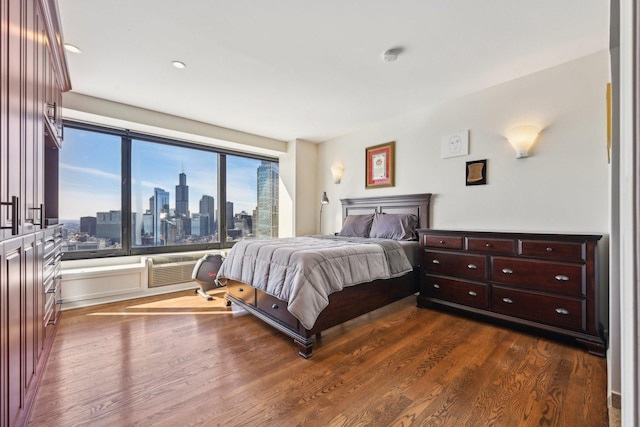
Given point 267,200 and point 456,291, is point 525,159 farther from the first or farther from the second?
point 267,200

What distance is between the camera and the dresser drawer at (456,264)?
286cm

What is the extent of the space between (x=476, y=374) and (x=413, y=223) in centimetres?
210

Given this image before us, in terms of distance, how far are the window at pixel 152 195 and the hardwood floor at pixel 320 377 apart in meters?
1.36

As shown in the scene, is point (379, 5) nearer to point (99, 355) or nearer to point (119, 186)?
point (99, 355)

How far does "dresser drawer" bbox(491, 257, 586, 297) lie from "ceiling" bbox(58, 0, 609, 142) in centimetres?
192

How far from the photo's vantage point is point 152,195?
4203 mm

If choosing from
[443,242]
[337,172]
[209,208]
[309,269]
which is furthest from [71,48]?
[443,242]

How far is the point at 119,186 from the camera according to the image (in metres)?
3.92

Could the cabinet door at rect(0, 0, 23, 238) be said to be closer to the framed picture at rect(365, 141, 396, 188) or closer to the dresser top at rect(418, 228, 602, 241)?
the dresser top at rect(418, 228, 602, 241)

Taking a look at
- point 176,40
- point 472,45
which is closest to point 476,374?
point 472,45

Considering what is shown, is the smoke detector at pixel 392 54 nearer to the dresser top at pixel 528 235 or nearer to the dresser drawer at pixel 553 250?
the dresser top at pixel 528 235

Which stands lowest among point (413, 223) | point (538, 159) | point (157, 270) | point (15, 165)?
point (157, 270)

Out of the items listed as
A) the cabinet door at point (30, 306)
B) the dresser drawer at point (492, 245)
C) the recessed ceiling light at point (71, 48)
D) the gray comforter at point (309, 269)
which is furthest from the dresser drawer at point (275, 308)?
the recessed ceiling light at point (71, 48)

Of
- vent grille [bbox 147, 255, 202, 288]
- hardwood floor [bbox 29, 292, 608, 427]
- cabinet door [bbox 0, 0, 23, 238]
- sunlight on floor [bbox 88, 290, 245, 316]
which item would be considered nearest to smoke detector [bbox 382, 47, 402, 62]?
cabinet door [bbox 0, 0, 23, 238]
